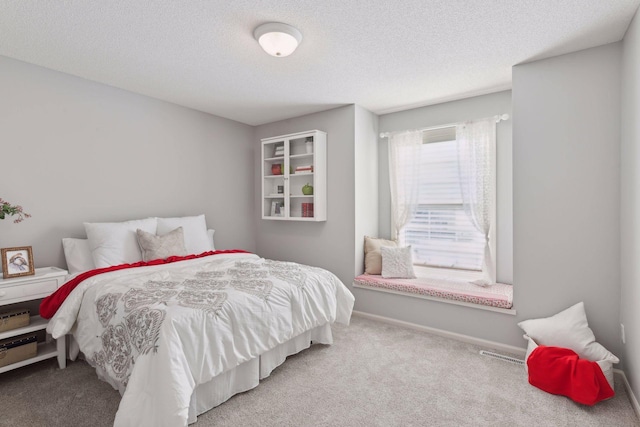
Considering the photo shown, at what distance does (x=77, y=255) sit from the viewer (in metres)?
2.92

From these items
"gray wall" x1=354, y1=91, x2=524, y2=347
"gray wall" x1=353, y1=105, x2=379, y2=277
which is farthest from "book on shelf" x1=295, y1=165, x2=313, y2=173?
"gray wall" x1=354, y1=91, x2=524, y2=347

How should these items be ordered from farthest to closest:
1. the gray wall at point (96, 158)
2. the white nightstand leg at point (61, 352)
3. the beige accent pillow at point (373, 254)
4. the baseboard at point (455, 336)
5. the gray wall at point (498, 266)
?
the beige accent pillow at point (373, 254)
the gray wall at point (498, 266)
the baseboard at point (455, 336)
the gray wall at point (96, 158)
the white nightstand leg at point (61, 352)

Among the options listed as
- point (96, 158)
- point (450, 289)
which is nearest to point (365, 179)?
point (450, 289)

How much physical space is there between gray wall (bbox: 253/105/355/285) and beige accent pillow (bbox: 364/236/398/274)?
0.65 ft

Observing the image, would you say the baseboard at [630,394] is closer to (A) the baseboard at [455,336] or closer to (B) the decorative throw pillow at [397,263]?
(A) the baseboard at [455,336]

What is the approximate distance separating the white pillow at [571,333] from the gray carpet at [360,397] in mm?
280

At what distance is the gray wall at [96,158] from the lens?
275cm

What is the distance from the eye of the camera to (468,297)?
3.07 metres

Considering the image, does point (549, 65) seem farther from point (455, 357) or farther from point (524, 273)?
point (455, 357)

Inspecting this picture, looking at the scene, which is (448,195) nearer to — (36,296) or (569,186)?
(569,186)

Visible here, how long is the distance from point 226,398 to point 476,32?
3.00 m

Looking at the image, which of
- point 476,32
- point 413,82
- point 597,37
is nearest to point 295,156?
point 413,82

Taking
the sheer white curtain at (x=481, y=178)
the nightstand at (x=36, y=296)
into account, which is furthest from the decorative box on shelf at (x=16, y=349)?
the sheer white curtain at (x=481, y=178)

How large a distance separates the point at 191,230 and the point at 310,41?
232cm
